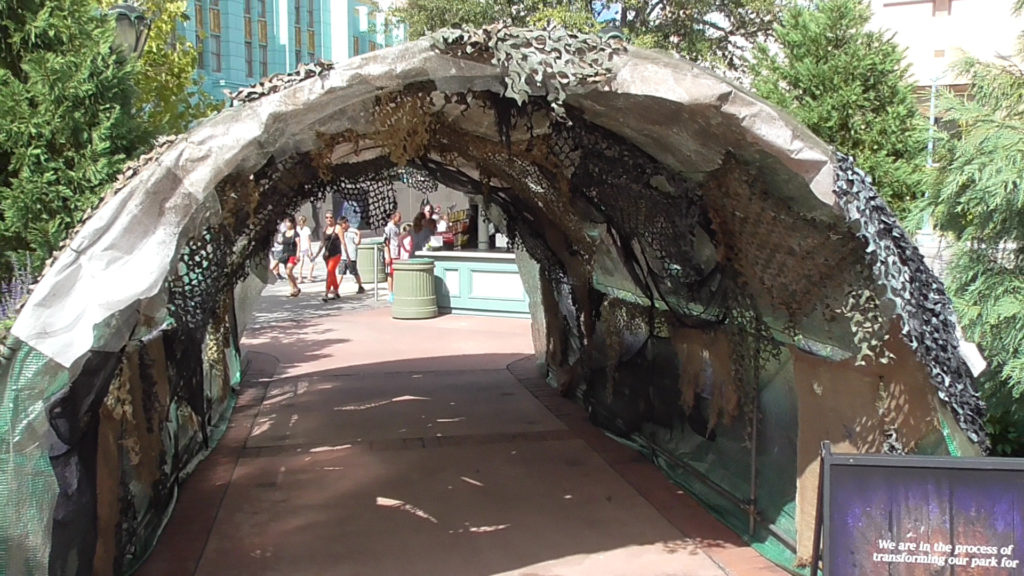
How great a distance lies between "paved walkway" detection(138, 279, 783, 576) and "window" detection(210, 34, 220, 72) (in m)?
32.9

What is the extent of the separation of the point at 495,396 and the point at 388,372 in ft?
6.28

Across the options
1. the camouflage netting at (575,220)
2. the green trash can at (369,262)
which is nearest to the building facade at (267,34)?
the green trash can at (369,262)

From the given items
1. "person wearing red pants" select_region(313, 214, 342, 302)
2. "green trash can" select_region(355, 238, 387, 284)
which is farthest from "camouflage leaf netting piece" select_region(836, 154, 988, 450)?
"green trash can" select_region(355, 238, 387, 284)

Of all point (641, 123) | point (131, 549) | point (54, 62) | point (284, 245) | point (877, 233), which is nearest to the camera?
point (877, 233)

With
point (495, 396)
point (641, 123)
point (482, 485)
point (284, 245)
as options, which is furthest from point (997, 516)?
point (284, 245)

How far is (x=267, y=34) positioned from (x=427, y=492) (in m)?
40.8

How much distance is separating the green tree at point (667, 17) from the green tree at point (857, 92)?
39.0ft

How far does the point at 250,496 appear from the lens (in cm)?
596

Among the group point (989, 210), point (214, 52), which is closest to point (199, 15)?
point (214, 52)

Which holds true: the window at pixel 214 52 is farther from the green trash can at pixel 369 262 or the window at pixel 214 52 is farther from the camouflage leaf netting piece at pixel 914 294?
the camouflage leaf netting piece at pixel 914 294

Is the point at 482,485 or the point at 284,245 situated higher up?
the point at 284,245

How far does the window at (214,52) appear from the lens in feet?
127

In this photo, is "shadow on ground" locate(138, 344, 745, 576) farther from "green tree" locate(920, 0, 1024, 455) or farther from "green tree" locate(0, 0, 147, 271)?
"green tree" locate(0, 0, 147, 271)

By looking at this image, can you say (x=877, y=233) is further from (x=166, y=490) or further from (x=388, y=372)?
(x=388, y=372)
